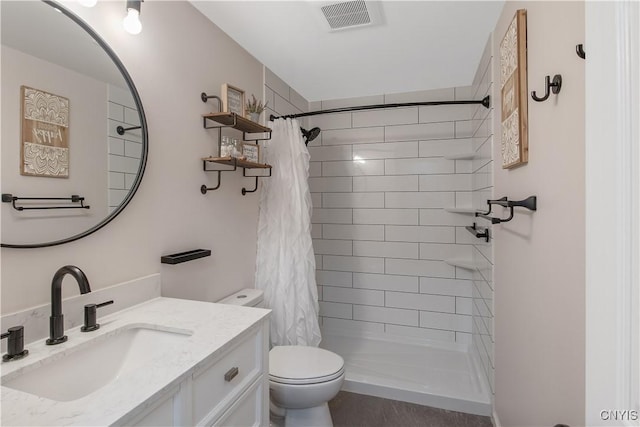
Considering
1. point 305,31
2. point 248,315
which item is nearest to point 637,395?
point 248,315

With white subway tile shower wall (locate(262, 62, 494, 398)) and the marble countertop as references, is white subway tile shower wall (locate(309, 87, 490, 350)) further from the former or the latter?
the marble countertop

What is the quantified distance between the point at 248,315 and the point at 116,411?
0.53 meters

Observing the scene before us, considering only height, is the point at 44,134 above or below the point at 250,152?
below

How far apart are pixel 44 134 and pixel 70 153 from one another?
9 cm

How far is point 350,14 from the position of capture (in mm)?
1555

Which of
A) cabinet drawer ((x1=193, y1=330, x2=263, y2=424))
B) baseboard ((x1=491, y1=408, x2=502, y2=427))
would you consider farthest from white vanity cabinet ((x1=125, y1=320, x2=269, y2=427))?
baseboard ((x1=491, y1=408, x2=502, y2=427))

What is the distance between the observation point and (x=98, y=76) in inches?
43.2

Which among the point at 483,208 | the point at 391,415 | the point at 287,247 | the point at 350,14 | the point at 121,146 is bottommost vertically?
the point at 391,415

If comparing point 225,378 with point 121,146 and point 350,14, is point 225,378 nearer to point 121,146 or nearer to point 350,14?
point 121,146

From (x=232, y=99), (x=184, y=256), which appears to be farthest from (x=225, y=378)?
(x=232, y=99)

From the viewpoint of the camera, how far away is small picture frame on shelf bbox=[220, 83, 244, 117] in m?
1.60

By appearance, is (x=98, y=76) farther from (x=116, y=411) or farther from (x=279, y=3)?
(x=116, y=411)

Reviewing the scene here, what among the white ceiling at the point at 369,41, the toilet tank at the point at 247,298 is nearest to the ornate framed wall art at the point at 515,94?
the white ceiling at the point at 369,41

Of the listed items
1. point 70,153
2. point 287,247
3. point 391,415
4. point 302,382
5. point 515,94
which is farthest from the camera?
point 287,247
